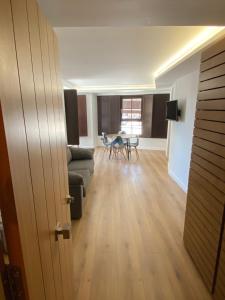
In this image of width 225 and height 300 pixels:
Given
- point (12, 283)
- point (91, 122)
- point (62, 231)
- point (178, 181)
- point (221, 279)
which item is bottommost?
point (178, 181)

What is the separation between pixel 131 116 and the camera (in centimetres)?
725

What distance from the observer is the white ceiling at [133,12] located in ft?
3.81

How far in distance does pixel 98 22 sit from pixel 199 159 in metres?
1.51

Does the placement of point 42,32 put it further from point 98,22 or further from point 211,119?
point 211,119

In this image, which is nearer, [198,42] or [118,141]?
[198,42]

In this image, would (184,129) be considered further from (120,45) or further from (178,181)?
(120,45)

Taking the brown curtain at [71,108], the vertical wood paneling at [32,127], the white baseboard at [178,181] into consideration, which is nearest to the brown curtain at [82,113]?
the white baseboard at [178,181]

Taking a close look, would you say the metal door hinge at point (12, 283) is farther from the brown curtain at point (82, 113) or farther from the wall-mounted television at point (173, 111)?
the brown curtain at point (82, 113)

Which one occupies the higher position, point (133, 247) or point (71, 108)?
point (71, 108)

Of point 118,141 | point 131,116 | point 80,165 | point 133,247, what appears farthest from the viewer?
point 131,116

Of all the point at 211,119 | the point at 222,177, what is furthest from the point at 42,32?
the point at 222,177

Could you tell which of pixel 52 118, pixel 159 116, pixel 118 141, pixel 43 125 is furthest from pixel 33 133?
pixel 159 116

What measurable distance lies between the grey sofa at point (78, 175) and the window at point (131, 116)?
11.1 ft

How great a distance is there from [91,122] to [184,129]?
4.38 meters
